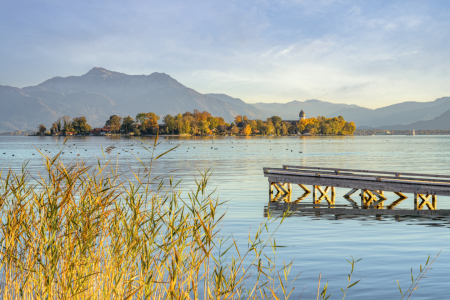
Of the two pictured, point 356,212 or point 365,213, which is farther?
point 356,212

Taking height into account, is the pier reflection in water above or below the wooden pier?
below

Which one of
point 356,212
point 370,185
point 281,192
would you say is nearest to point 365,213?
point 356,212

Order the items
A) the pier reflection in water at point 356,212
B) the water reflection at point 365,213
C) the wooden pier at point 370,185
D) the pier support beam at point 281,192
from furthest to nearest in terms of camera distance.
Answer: the pier support beam at point 281,192 < the wooden pier at point 370,185 < the pier reflection in water at point 356,212 < the water reflection at point 365,213

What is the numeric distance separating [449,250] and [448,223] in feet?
14.4

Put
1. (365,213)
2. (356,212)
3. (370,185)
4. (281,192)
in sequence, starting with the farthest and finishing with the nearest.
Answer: (281,192) < (370,185) < (356,212) < (365,213)

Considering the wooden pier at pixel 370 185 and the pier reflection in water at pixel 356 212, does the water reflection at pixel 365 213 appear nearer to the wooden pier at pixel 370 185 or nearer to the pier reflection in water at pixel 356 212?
the pier reflection in water at pixel 356 212

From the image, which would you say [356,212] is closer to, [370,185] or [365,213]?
[365,213]

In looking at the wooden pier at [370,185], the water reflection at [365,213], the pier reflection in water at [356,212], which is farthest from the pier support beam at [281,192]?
the water reflection at [365,213]

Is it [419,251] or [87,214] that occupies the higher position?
[87,214]

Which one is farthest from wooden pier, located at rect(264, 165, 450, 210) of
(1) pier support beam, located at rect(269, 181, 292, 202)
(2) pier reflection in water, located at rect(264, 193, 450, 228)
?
(2) pier reflection in water, located at rect(264, 193, 450, 228)

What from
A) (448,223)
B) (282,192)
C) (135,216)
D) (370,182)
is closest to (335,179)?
(370,182)

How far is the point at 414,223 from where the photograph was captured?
1650 cm

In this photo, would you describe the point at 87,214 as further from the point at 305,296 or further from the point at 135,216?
the point at 305,296

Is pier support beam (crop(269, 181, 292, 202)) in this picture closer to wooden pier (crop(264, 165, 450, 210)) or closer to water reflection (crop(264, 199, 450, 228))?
wooden pier (crop(264, 165, 450, 210))
